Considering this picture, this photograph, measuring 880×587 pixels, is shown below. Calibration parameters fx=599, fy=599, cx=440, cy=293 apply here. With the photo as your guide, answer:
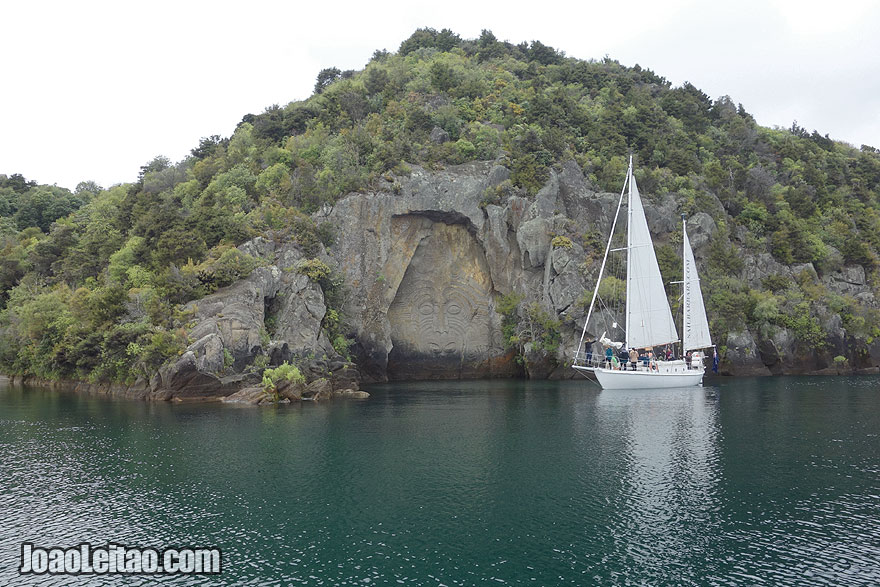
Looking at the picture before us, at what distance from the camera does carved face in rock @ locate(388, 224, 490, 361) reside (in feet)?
201

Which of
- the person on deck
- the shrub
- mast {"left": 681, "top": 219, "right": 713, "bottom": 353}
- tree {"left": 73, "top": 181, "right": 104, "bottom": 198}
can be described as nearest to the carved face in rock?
the shrub

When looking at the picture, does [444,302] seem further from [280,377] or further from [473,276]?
[280,377]

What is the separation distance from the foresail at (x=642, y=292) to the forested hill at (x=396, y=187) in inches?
423

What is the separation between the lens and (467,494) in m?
18.3

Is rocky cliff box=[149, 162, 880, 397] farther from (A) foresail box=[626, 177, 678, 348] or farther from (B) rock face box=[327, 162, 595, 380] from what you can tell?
(A) foresail box=[626, 177, 678, 348]

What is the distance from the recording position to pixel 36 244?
66.6m

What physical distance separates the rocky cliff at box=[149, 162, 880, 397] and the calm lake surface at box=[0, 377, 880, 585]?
22.5m

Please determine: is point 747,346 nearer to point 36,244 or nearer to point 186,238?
point 186,238

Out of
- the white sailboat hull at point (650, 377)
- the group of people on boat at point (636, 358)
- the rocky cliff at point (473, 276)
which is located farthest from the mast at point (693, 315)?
the rocky cliff at point (473, 276)

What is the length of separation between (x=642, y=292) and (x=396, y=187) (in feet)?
80.1

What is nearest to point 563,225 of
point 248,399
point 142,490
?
point 248,399

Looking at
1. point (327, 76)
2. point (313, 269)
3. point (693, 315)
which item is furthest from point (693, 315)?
point (327, 76)

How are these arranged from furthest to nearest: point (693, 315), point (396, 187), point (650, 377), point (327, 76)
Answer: point (327, 76)
point (396, 187)
point (693, 315)
point (650, 377)

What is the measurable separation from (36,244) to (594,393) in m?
61.9
